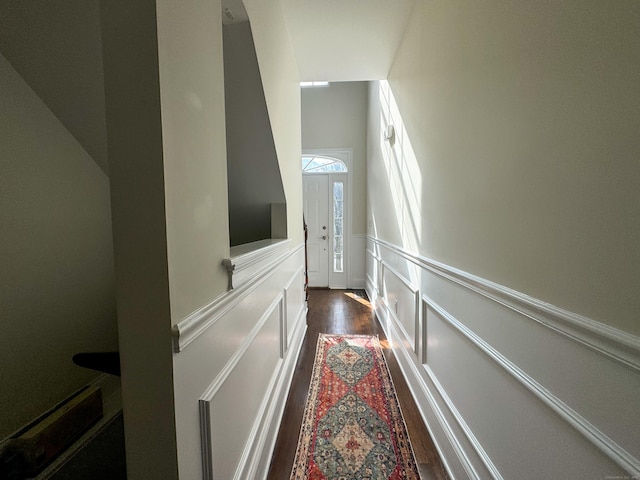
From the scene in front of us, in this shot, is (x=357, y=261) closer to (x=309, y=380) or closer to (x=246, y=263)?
(x=309, y=380)

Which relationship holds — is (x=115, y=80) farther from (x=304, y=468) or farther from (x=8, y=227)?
(x=304, y=468)

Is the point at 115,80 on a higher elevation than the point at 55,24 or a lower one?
lower

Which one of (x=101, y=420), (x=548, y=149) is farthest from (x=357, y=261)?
(x=548, y=149)

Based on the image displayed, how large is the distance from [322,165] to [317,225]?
1.05m

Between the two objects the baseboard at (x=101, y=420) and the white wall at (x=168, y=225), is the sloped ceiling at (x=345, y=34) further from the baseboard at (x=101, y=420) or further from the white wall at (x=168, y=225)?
the baseboard at (x=101, y=420)

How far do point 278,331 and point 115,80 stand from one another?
143cm

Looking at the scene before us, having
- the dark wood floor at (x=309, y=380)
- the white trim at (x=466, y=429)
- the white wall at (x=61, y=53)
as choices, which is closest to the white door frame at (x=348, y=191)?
the dark wood floor at (x=309, y=380)

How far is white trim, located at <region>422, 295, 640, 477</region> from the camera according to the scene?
0.49 m

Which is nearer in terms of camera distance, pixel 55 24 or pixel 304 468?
pixel 55 24

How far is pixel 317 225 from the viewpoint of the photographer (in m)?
4.75

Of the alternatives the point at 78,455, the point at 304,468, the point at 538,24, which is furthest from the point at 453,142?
the point at 78,455

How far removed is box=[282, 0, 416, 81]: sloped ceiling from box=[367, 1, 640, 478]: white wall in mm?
450

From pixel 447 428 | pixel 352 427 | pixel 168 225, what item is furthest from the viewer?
pixel 352 427

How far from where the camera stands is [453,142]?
3.94ft
